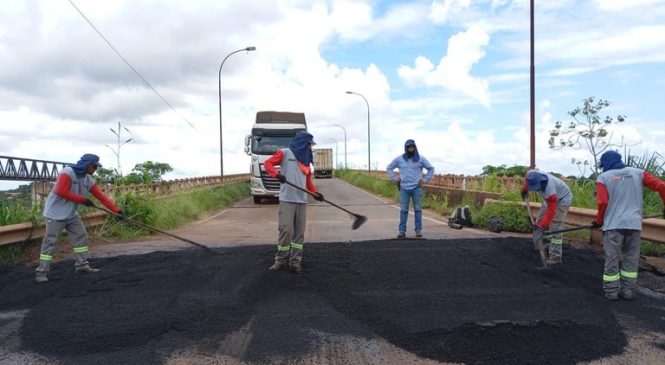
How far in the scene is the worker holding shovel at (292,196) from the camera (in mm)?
7258

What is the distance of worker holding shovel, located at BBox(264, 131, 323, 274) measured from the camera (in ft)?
23.8

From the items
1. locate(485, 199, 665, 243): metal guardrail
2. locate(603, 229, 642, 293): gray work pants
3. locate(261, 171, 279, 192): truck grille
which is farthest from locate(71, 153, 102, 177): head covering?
locate(261, 171, 279, 192): truck grille

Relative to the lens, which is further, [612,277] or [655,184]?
[655,184]

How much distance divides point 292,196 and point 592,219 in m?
5.19

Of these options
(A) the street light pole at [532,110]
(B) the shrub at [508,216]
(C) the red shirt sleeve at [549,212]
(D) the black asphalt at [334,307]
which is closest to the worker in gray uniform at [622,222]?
(D) the black asphalt at [334,307]

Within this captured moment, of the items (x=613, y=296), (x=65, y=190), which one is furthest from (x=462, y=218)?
(x=65, y=190)

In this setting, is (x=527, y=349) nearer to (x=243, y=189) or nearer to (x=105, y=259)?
(x=105, y=259)

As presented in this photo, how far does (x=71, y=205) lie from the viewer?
777cm

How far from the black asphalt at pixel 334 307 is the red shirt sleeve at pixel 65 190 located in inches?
38.8

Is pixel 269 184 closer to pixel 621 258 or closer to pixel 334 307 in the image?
pixel 334 307

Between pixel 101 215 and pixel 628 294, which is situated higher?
pixel 101 215

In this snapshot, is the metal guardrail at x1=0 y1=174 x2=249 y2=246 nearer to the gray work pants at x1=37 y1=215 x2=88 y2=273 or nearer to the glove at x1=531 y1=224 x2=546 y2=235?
the gray work pants at x1=37 y1=215 x2=88 y2=273

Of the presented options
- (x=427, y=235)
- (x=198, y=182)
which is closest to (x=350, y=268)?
(x=427, y=235)

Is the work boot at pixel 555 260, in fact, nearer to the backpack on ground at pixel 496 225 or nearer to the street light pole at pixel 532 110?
the backpack on ground at pixel 496 225
